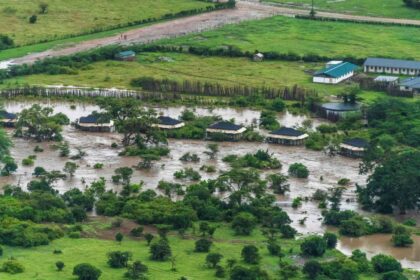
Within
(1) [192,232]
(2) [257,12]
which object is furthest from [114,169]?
(2) [257,12]

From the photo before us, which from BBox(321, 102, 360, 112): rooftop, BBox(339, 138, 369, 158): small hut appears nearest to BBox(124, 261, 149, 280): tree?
BBox(339, 138, 369, 158): small hut

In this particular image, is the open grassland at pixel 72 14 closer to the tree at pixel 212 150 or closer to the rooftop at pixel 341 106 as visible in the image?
the rooftop at pixel 341 106

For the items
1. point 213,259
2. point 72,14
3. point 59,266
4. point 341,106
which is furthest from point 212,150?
point 72,14

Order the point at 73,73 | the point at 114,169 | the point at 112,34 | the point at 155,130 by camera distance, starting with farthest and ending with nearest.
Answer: the point at 112,34, the point at 73,73, the point at 155,130, the point at 114,169

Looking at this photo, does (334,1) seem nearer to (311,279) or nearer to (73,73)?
(73,73)

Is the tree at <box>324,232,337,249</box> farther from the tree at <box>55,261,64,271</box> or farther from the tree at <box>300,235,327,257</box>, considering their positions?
the tree at <box>55,261,64,271</box>

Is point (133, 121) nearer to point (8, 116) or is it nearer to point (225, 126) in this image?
point (225, 126)
